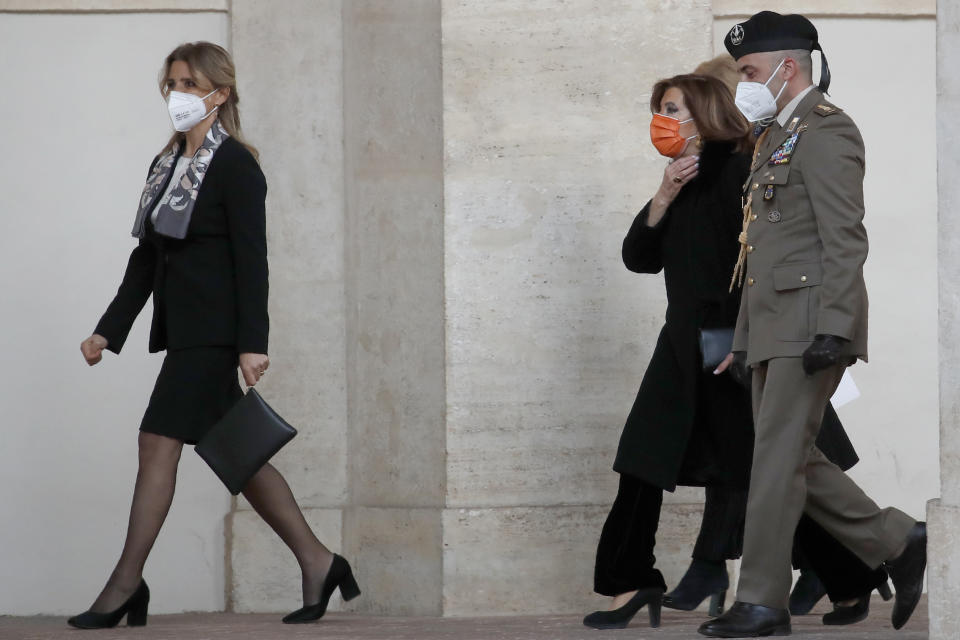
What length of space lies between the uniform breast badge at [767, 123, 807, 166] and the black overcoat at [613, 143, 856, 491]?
0.58m

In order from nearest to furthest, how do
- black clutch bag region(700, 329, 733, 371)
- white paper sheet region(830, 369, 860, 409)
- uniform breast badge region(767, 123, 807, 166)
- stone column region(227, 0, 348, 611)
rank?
1. uniform breast badge region(767, 123, 807, 166)
2. white paper sheet region(830, 369, 860, 409)
3. black clutch bag region(700, 329, 733, 371)
4. stone column region(227, 0, 348, 611)

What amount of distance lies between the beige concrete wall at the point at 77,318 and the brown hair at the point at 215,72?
3.04ft

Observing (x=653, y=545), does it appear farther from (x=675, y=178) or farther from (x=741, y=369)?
(x=675, y=178)

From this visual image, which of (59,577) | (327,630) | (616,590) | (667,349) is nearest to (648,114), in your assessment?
(667,349)

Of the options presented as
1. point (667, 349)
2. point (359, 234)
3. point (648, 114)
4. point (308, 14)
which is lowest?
point (667, 349)

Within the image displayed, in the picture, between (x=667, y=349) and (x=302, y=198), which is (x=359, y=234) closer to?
(x=302, y=198)

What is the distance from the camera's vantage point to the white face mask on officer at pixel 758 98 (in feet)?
15.6

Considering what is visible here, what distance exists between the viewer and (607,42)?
6.14 meters

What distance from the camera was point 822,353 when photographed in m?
4.41

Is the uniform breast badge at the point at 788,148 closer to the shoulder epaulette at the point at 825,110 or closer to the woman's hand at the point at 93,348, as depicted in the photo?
the shoulder epaulette at the point at 825,110

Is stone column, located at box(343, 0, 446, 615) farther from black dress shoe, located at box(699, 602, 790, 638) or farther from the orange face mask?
black dress shoe, located at box(699, 602, 790, 638)

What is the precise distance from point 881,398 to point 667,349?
1655mm

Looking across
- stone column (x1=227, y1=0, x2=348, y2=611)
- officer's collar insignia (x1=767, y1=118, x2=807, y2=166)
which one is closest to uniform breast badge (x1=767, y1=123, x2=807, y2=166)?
officer's collar insignia (x1=767, y1=118, x2=807, y2=166)

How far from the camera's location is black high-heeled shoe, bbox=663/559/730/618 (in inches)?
210
